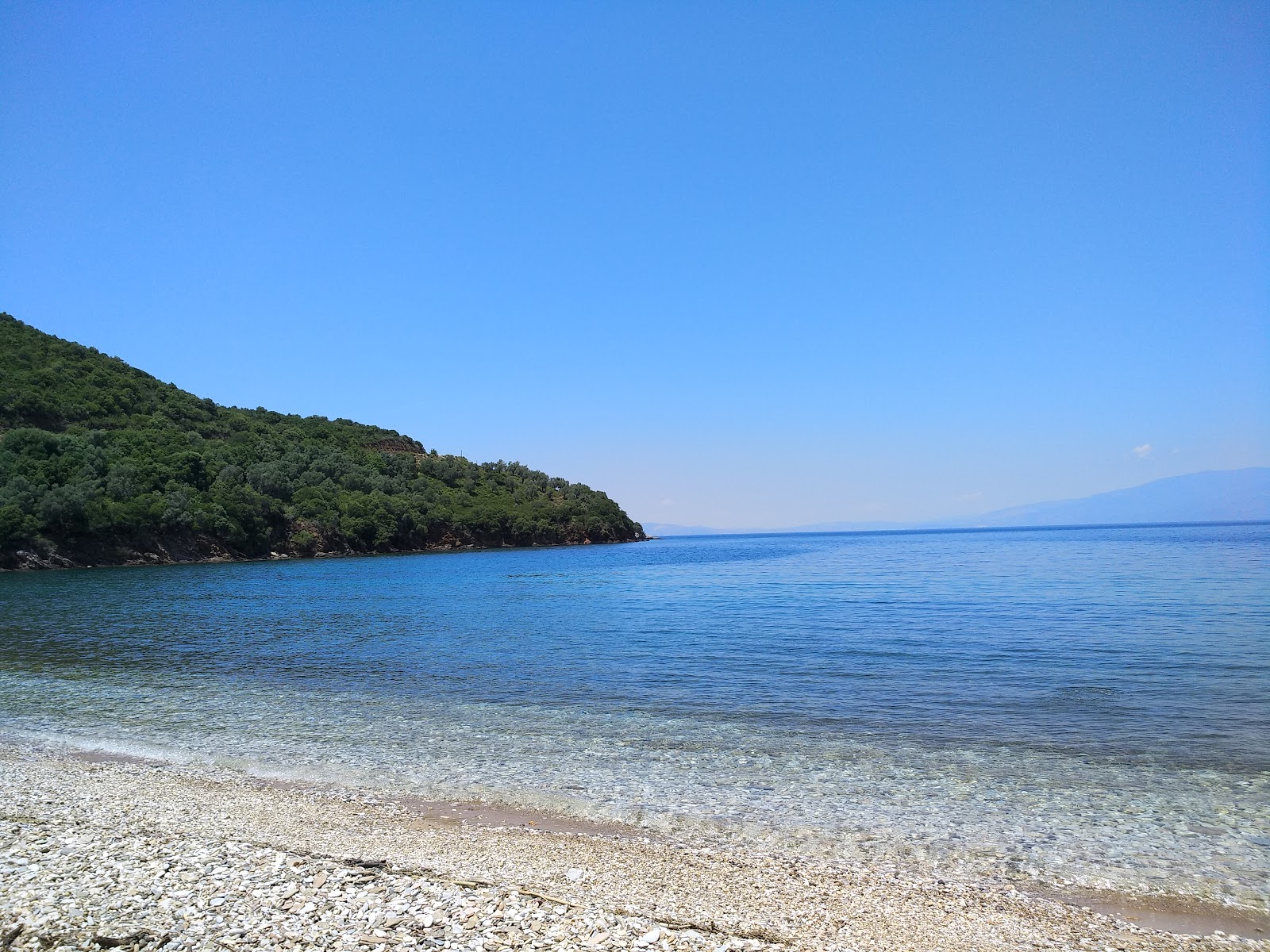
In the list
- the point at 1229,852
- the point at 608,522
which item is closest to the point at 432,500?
the point at 608,522

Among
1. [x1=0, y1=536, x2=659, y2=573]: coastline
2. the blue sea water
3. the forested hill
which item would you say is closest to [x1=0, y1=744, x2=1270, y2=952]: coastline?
the blue sea water

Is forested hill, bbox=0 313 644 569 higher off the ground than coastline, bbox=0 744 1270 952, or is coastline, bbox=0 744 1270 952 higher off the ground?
forested hill, bbox=0 313 644 569

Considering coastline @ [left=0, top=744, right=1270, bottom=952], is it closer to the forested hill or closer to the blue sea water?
the blue sea water

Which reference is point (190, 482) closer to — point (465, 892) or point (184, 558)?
point (184, 558)

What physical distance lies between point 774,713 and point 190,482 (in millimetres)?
103028

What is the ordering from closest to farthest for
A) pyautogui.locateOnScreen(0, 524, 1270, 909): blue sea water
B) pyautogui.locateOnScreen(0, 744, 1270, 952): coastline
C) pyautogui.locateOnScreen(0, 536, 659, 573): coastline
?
pyautogui.locateOnScreen(0, 744, 1270, 952): coastline < pyautogui.locateOnScreen(0, 524, 1270, 909): blue sea water < pyautogui.locateOnScreen(0, 536, 659, 573): coastline

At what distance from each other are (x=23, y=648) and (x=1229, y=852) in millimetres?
34006

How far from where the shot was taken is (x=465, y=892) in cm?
729

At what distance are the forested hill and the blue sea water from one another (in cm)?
5010

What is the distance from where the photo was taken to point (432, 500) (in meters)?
139

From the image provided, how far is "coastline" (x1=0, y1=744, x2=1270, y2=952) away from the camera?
6.55 metres

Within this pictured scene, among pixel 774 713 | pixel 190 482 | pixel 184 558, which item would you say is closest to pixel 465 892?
pixel 774 713

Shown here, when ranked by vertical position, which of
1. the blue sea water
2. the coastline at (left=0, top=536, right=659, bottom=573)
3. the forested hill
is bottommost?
the blue sea water

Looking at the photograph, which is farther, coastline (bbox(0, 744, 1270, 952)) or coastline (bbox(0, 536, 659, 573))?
coastline (bbox(0, 536, 659, 573))
